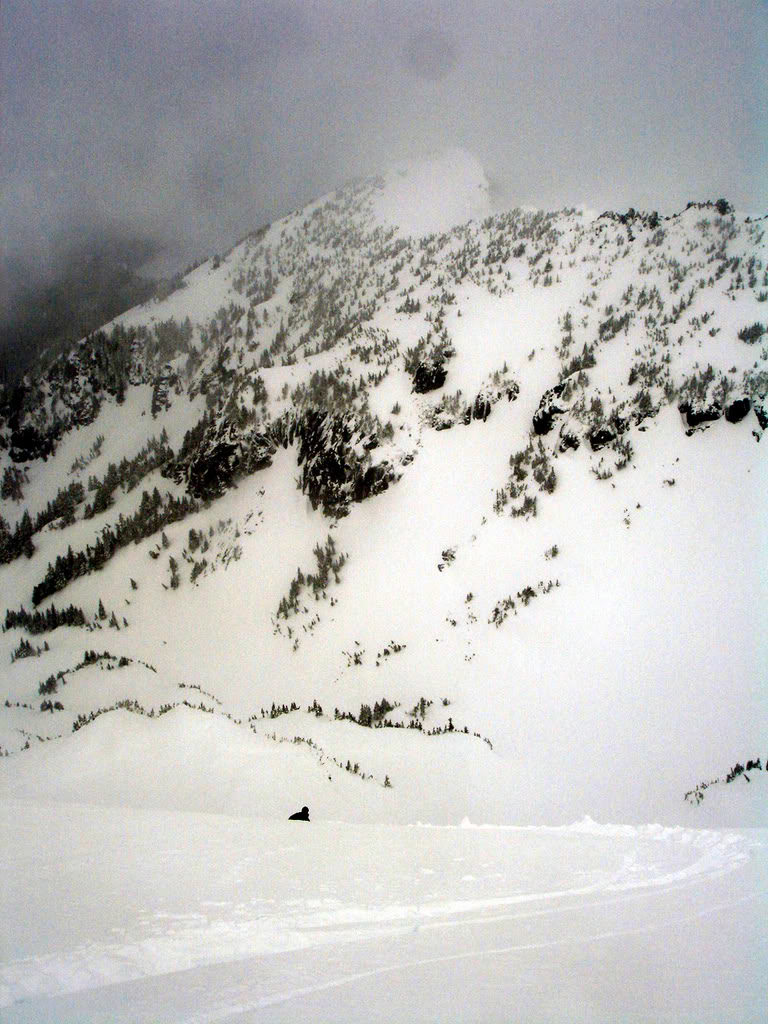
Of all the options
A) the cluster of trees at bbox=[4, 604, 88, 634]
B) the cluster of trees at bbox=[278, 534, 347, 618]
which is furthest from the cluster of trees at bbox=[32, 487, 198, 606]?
the cluster of trees at bbox=[278, 534, 347, 618]

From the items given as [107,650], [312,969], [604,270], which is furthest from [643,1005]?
[604,270]

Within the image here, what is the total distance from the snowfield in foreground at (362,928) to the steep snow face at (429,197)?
162ft

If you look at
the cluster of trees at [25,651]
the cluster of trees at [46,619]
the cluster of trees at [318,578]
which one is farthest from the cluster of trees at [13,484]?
the cluster of trees at [318,578]

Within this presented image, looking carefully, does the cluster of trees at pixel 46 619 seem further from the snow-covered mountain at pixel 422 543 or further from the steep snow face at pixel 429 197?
the steep snow face at pixel 429 197

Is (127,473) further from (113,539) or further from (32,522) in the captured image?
(32,522)

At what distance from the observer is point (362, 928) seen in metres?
3.07

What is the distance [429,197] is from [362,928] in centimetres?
5889

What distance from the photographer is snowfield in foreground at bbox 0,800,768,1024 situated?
2088 millimetres

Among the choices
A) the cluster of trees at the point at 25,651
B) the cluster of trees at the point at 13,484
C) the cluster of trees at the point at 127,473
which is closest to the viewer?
the cluster of trees at the point at 25,651

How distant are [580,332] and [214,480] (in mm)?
20992

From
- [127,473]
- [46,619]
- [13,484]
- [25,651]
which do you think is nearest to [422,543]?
[25,651]

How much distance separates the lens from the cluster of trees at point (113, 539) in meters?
27.9

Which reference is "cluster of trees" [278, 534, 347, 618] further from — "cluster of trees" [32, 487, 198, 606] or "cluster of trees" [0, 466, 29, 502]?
"cluster of trees" [0, 466, 29, 502]

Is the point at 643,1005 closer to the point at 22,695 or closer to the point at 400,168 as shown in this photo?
the point at 22,695
